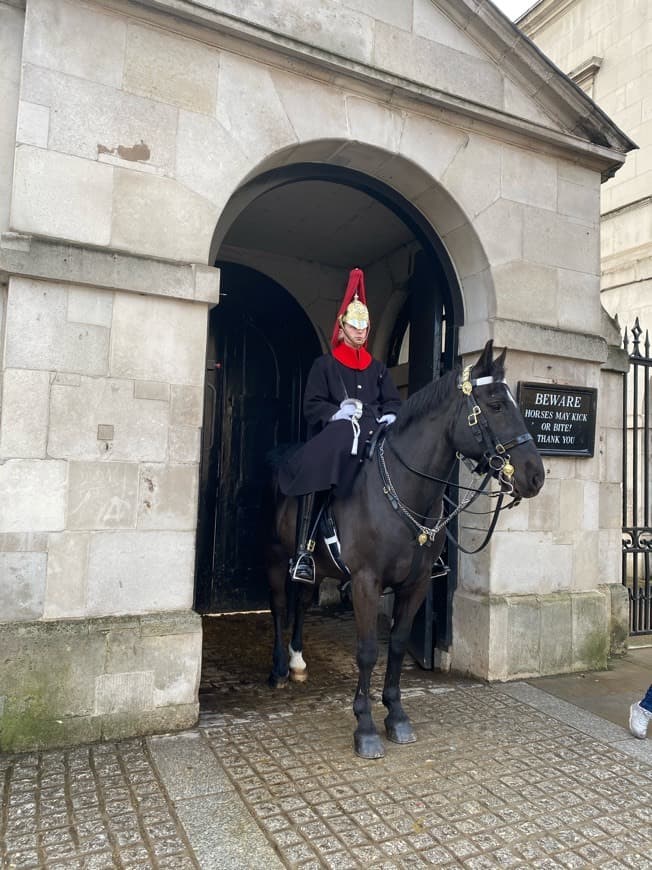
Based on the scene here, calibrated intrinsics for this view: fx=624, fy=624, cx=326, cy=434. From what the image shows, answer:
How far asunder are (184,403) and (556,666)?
13.0 ft

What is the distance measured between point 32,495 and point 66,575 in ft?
1.81

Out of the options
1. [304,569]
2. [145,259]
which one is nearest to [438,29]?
[145,259]

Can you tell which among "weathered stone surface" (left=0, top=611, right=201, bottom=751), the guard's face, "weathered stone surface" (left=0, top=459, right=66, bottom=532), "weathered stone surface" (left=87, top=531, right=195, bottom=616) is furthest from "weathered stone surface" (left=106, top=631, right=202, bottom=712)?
the guard's face

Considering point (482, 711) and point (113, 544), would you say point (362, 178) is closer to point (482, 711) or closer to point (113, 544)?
point (113, 544)

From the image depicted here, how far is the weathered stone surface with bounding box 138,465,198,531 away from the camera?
13.9ft

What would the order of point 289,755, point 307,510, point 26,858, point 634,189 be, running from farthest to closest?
point 634,189
point 307,510
point 289,755
point 26,858

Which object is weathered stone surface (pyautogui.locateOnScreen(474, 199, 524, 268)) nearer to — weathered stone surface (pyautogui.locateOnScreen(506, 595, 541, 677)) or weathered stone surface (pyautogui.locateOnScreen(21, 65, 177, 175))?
weathered stone surface (pyautogui.locateOnScreen(506, 595, 541, 677))

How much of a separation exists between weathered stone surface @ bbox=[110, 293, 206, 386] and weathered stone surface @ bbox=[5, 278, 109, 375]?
13cm

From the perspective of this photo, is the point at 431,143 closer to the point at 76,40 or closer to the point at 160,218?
the point at 160,218

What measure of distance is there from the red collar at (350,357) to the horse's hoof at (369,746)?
8.41ft

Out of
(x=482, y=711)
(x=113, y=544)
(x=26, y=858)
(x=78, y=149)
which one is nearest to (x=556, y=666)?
(x=482, y=711)

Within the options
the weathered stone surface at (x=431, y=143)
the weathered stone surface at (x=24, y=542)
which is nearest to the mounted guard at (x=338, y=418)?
the weathered stone surface at (x=431, y=143)

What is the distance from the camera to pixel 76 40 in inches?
163

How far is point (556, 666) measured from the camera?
18.2ft
